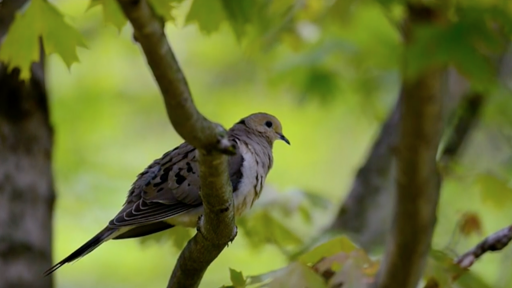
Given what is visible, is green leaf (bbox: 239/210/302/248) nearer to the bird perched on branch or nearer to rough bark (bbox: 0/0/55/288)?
the bird perched on branch

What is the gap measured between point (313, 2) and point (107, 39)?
224cm

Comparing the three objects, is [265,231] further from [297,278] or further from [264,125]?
[297,278]

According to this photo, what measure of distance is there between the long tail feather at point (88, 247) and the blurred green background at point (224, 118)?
1.36m

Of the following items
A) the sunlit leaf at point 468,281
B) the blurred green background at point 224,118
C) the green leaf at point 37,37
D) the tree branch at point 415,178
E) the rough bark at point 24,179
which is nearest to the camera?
the tree branch at point 415,178

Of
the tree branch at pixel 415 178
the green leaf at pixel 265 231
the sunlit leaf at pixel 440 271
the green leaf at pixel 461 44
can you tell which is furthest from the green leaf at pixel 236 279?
the green leaf at pixel 265 231

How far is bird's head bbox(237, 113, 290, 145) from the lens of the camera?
10.7 feet

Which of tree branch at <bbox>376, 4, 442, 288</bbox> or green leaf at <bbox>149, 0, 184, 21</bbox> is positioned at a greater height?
green leaf at <bbox>149, 0, 184, 21</bbox>

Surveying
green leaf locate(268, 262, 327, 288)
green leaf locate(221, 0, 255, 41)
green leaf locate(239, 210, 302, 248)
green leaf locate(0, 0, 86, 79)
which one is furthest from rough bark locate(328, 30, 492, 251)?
green leaf locate(0, 0, 86, 79)

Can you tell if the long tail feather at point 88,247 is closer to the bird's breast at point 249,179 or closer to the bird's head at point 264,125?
the bird's breast at point 249,179

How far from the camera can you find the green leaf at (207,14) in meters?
2.56

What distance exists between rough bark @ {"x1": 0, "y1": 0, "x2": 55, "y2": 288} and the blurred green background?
0.91 meters

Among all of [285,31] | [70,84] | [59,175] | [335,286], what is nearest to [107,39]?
[70,84]

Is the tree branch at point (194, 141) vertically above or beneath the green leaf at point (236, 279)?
above

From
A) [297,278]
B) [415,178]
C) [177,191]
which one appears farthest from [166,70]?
[177,191]
